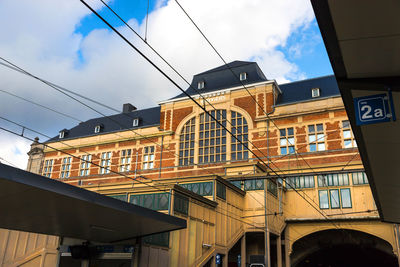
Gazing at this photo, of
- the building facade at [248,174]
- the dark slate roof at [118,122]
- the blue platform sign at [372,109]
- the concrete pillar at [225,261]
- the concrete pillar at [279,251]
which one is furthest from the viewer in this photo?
the dark slate roof at [118,122]

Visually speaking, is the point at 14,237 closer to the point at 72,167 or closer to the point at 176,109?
the point at 176,109

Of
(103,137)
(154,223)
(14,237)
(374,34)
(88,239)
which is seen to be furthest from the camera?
(103,137)

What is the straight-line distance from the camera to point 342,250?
1549 inches

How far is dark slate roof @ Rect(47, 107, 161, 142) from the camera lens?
4509cm

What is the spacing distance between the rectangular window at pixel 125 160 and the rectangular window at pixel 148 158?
2118mm

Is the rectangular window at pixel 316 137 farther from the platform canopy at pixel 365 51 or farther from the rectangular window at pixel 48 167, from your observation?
the rectangular window at pixel 48 167

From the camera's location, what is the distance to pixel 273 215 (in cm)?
2870

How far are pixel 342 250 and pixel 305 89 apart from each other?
663 inches

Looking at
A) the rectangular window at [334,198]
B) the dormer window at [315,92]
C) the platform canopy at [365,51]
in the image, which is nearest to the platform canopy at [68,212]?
the platform canopy at [365,51]

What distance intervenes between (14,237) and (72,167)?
26.3 metres

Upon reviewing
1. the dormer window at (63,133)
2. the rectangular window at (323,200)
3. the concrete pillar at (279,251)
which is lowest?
the concrete pillar at (279,251)

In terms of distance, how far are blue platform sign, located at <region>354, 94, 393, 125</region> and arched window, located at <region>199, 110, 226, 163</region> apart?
1158 inches

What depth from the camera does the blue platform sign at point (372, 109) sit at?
646 centimetres

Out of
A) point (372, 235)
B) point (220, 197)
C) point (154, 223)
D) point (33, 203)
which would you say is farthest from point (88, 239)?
point (372, 235)
